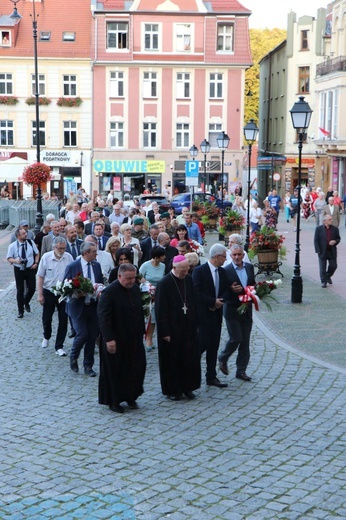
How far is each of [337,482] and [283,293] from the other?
36.0 feet

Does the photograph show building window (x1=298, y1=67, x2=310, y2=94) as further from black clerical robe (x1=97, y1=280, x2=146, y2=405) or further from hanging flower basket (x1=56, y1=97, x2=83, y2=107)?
black clerical robe (x1=97, y1=280, x2=146, y2=405)

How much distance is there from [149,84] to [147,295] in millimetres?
47937

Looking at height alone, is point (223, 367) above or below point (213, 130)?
below

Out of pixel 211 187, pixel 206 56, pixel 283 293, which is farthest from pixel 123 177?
pixel 283 293

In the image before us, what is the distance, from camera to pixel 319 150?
55.8 meters

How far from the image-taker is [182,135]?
190 feet

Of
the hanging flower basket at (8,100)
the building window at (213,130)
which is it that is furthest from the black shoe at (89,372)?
the hanging flower basket at (8,100)

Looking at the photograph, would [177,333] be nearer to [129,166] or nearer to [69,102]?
[129,166]

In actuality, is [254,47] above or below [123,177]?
above

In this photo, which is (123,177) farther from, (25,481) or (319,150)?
(25,481)

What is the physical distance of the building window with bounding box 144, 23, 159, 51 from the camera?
188 ft

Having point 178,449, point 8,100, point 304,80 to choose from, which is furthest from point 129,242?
point 304,80

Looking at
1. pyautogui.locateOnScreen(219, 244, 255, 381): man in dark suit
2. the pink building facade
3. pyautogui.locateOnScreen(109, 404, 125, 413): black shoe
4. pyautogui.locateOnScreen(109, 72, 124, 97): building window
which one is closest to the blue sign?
pyautogui.locateOnScreen(219, 244, 255, 381): man in dark suit

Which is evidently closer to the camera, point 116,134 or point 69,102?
point 69,102
